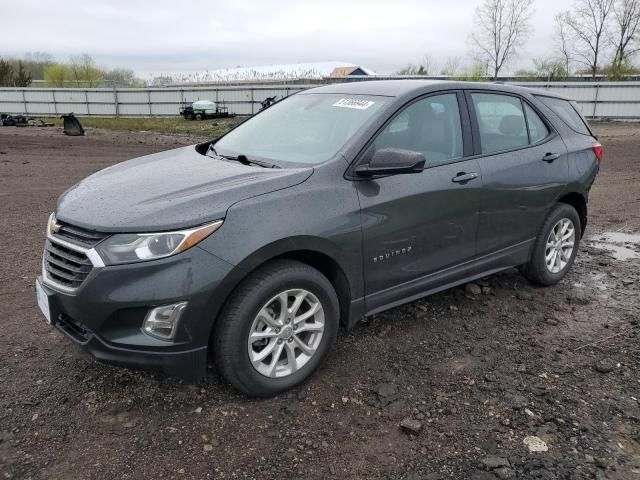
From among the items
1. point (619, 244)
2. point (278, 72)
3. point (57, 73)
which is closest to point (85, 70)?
point (57, 73)

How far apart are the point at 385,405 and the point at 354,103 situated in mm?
2048

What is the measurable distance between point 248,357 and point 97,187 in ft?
4.70

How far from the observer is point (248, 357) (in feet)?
9.46

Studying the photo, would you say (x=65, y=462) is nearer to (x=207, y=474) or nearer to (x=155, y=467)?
(x=155, y=467)

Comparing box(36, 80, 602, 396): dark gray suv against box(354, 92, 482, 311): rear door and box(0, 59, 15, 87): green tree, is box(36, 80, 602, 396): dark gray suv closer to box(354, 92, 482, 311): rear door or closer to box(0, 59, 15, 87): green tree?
box(354, 92, 482, 311): rear door

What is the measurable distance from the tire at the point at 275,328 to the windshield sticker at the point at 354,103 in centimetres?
128

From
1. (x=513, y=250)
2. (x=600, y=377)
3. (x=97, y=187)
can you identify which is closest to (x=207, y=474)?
(x=97, y=187)

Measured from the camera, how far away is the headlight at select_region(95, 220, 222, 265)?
8.55 feet

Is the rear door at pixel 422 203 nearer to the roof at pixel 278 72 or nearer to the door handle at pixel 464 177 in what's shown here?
the door handle at pixel 464 177

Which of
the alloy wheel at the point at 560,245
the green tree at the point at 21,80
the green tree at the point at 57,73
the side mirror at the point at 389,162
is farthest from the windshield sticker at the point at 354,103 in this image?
the green tree at the point at 57,73

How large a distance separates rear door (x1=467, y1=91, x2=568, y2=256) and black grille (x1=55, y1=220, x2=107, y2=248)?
263cm

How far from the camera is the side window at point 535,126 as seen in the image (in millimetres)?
4499

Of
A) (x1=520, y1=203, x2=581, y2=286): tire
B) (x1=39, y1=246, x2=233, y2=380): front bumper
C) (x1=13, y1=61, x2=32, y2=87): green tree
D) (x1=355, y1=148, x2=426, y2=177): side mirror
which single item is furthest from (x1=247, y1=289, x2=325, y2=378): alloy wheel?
(x1=13, y1=61, x2=32, y2=87): green tree

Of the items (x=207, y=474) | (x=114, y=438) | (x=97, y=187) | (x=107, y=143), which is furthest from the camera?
(x=107, y=143)
